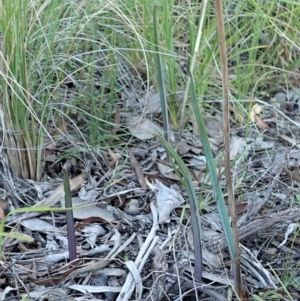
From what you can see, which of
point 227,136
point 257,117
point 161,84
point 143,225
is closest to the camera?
point 227,136

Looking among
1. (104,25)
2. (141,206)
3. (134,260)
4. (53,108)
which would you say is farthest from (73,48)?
(134,260)

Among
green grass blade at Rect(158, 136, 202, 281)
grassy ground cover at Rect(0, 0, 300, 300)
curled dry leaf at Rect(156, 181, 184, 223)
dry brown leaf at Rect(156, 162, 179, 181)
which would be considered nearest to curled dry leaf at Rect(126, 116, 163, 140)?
grassy ground cover at Rect(0, 0, 300, 300)

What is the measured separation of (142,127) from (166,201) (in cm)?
34

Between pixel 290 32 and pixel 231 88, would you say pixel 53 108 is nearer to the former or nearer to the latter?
pixel 231 88

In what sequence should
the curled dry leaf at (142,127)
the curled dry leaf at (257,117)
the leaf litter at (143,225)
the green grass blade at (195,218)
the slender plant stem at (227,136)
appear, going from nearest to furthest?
the slender plant stem at (227,136), the green grass blade at (195,218), the leaf litter at (143,225), the curled dry leaf at (142,127), the curled dry leaf at (257,117)

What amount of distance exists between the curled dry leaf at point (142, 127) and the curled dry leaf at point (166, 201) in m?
0.23

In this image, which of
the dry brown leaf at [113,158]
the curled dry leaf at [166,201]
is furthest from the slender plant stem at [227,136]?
the dry brown leaf at [113,158]

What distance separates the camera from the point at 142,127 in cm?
185

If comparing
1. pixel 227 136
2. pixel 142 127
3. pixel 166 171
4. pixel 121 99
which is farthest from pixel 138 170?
pixel 227 136

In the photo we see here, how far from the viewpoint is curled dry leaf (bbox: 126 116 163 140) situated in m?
1.82

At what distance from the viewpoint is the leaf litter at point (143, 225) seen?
1.35m

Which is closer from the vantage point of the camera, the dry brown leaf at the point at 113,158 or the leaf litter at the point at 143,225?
the leaf litter at the point at 143,225

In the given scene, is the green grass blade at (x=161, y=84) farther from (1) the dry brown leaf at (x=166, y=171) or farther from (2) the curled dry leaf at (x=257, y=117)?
(2) the curled dry leaf at (x=257, y=117)

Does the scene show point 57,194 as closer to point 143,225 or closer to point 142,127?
point 143,225
